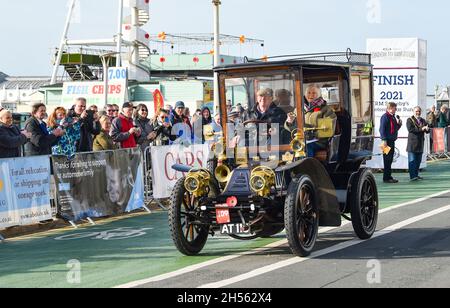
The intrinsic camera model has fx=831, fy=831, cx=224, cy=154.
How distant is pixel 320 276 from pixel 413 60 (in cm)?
1628

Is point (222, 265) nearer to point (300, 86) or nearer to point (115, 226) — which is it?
point (300, 86)

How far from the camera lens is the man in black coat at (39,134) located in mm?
13562

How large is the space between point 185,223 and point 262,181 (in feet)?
4.15

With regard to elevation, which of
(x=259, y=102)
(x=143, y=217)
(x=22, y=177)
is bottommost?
(x=143, y=217)

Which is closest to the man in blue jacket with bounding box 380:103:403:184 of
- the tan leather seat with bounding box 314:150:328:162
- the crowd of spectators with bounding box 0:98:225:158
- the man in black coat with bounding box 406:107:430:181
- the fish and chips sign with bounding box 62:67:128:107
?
the man in black coat with bounding box 406:107:430:181

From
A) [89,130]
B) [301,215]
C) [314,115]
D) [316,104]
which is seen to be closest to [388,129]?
[89,130]

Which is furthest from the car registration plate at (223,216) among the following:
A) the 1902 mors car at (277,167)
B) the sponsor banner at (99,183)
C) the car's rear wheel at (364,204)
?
the sponsor banner at (99,183)

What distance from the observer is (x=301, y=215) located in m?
9.59

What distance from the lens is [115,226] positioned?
13648 millimetres

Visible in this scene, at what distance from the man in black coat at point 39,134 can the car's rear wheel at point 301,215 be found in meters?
5.52

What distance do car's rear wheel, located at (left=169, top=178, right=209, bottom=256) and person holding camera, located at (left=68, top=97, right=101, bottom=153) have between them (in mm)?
5152

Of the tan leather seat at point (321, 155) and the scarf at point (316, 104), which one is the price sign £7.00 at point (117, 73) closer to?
the scarf at point (316, 104)

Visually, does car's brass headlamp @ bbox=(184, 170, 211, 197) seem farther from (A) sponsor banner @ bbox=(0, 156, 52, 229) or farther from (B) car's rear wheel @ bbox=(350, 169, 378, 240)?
(A) sponsor banner @ bbox=(0, 156, 52, 229)
